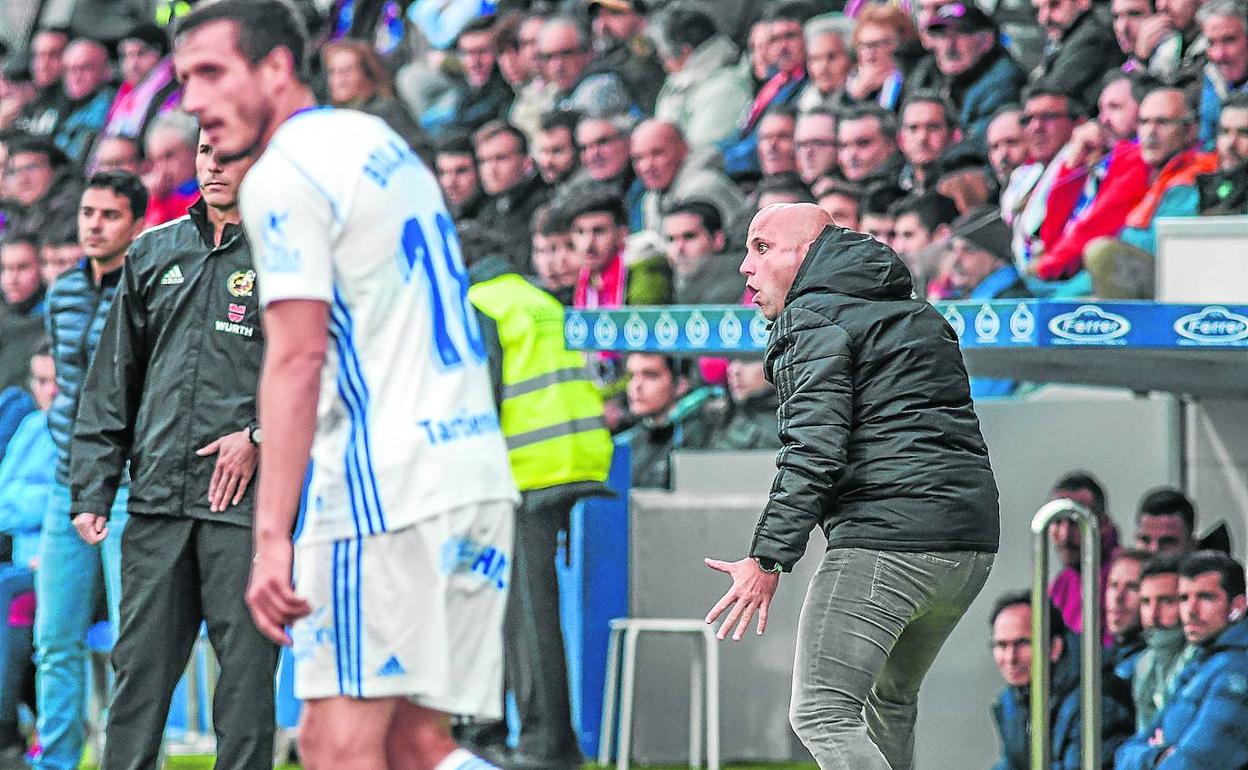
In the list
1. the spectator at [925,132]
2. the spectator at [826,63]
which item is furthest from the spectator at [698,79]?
the spectator at [925,132]

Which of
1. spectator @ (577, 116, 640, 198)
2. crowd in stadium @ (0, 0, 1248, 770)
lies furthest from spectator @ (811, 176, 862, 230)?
spectator @ (577, 116, 640, 198)

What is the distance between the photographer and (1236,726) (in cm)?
715

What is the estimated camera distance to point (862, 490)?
5320mm

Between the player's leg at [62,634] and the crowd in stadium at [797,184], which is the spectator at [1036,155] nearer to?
the crowd in stadium at [797,184]

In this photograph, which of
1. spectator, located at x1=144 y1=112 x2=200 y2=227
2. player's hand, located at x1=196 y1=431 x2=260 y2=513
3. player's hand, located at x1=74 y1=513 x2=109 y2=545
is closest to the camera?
player's hand, located at x1=196 y1=431 x2=260 y2=513

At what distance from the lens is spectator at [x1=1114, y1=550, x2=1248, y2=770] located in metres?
7.19

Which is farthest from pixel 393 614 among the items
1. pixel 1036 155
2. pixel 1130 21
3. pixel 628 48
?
pixel 628 48

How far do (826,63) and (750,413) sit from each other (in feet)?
9.20

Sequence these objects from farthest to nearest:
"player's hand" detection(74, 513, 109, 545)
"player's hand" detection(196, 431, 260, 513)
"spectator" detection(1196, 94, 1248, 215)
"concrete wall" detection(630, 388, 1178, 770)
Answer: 1. "spectator" detection(1196, 94, 1248, 215)
2. "concrete wall" detection(630, 388, 1178, 770)
3. "player's hand" detection(74, 513, 109, 545)
4. "player's hand" detection(196, 431, 260, 513)

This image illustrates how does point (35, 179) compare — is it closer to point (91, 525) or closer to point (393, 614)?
point (91, 525)

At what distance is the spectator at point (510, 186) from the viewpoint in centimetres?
1309

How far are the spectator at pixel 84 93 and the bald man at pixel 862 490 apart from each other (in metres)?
12.9

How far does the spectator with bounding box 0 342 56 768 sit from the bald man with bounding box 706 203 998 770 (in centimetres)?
517

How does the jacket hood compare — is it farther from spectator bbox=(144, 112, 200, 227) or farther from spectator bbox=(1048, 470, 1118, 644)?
spectator bbox=(144, 112, 200, 227)
